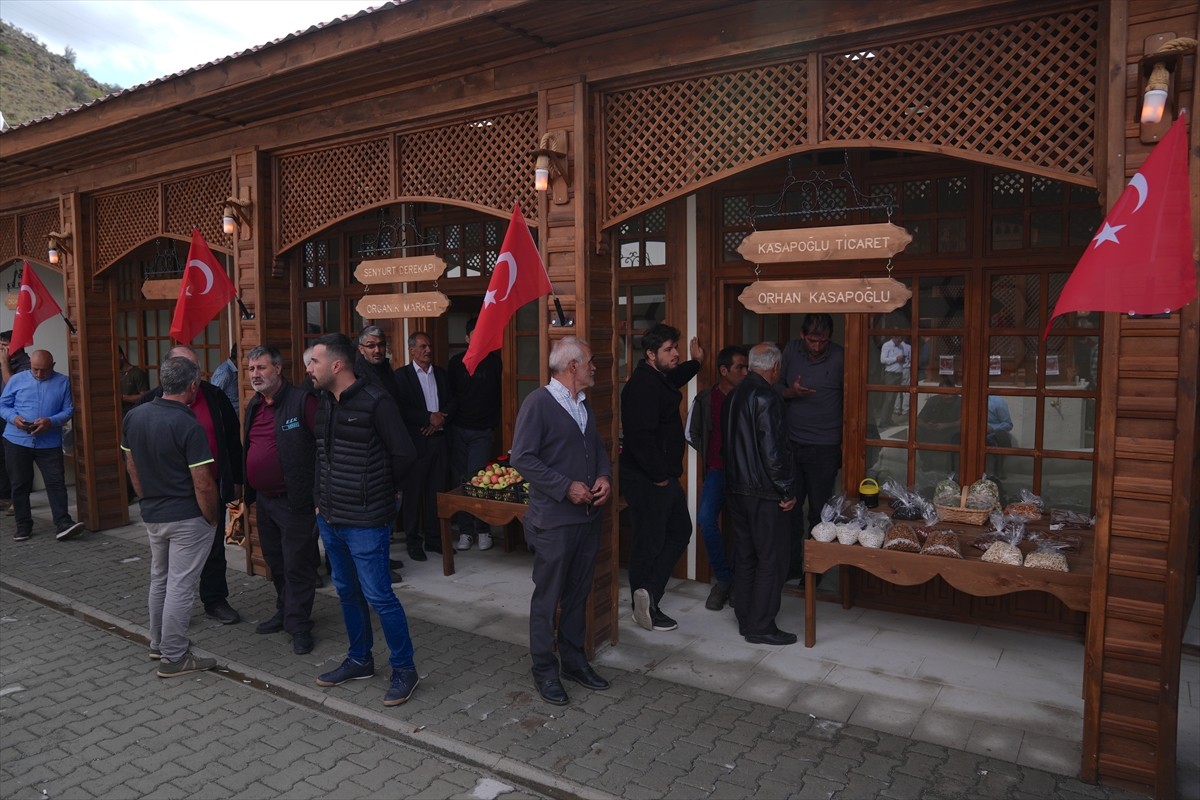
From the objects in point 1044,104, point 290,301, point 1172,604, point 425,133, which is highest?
point 425,133

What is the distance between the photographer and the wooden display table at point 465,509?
6.54 metres

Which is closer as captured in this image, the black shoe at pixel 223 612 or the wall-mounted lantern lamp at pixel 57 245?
the black shoe at pixel 223 612

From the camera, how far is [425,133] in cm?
600

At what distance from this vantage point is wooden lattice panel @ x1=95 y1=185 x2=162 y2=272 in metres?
8.23

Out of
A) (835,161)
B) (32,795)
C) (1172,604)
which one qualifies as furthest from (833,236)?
(32,795)

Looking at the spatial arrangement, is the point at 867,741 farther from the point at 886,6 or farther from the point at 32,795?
the point at 32,795

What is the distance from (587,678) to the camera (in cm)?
473

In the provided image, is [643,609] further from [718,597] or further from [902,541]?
[902,541]

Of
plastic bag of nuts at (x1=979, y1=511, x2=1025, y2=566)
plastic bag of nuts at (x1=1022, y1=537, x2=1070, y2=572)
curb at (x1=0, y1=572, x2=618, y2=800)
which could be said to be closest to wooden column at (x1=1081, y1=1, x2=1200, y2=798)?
plastic bag of nuts at (x1=1022, y1=537, x2=1070, y2=572)

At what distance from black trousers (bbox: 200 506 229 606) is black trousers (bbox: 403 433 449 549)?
176 cm

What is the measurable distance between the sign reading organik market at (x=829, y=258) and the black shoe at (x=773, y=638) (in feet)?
7.18

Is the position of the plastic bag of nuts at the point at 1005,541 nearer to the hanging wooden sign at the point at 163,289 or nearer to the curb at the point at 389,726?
the curb at the point at 389,726

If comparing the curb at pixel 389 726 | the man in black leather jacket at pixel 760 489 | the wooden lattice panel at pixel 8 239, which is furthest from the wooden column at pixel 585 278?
the wooden lattice panel at pixel 8 239

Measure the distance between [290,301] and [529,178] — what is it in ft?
10.2
